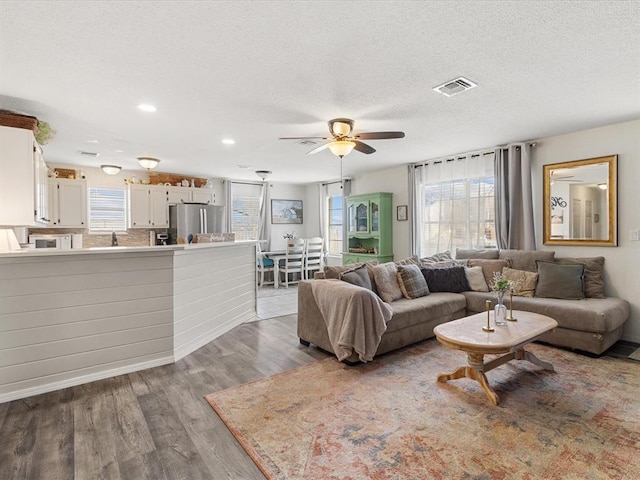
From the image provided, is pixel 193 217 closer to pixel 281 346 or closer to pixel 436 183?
pixel 281 346

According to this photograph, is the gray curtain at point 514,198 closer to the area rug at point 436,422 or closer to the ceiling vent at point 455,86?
the area rug at point 436,422

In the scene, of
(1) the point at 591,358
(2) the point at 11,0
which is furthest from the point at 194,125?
(1) the point at 591,358

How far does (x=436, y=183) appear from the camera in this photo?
5.79m

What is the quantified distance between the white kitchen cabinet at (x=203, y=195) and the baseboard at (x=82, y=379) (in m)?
4.28

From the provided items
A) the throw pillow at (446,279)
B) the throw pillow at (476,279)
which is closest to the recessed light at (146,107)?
the throw pillow at (446,279)

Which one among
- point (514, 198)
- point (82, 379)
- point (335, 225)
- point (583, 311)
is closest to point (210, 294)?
point (82, 379)

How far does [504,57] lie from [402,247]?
4254 millimetres

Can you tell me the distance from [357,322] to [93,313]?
230 cm

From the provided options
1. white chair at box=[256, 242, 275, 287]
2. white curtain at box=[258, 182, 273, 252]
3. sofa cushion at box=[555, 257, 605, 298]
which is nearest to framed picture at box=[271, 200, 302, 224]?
white curtain at box=[258, 182, 273, 252]

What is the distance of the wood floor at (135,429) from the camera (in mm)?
1858

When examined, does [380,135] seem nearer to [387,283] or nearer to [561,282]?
[387,283]

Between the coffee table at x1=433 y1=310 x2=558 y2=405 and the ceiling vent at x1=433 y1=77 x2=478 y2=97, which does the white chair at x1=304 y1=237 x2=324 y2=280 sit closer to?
the coffee table at x1=433 y1=310 x2=558 y2=405

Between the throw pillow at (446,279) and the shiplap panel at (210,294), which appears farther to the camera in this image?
the throw pillow at (446,279)

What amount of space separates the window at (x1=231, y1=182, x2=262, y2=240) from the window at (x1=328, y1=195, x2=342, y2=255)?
5.75 ft
